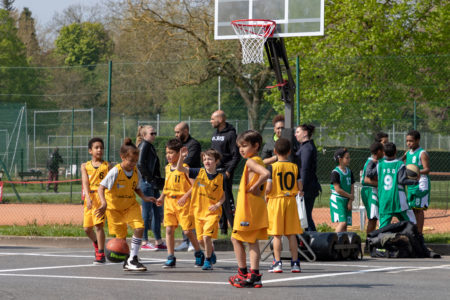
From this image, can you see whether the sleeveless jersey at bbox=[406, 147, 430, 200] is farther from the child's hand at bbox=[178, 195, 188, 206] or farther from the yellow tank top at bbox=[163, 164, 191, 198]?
the child's hand at bbox=[178, 195, 188, 206]

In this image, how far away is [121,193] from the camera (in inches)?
405

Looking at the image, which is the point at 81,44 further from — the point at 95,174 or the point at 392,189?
the point at 95,174

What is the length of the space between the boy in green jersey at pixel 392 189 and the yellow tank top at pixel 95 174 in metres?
4.39

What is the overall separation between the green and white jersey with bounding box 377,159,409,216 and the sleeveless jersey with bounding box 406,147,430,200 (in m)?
0.80

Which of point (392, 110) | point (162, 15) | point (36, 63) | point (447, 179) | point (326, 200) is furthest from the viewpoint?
point (36, 63)

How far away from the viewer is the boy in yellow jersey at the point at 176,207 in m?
10.3

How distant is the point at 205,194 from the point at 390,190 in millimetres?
3807

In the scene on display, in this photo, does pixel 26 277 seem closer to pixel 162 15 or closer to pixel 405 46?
pixel 405 46

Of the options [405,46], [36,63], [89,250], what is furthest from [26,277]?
[36,63]

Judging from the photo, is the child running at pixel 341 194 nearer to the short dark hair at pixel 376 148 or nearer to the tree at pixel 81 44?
the short dark hair at pixel 376 148

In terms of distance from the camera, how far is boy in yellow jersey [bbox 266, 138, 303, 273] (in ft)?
32.3

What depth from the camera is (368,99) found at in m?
24.4

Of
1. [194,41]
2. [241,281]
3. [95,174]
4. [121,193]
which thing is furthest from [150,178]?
[194,41]

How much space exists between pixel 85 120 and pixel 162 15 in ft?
30.4
